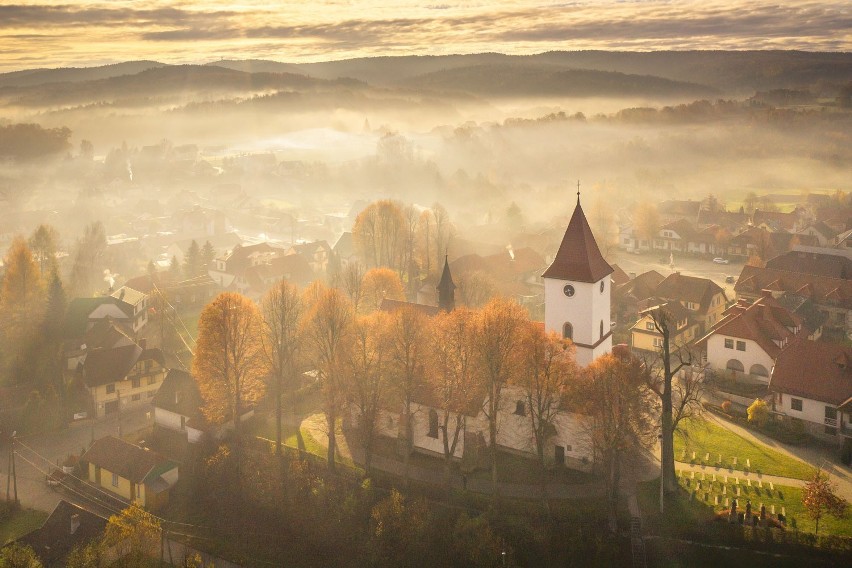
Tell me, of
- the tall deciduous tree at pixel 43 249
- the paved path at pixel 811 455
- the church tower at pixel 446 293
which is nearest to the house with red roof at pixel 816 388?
the paved path at pixel 811 455

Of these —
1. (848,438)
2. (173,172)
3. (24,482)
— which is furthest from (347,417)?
(173,172)

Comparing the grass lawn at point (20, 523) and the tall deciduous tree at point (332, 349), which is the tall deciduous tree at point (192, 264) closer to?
the tall deciduous tree at point (332, 349)

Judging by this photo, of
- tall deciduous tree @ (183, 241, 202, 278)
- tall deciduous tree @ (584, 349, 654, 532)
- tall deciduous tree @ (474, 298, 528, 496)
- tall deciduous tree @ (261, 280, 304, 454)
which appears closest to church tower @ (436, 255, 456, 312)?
tall deciduous tree @ (261, 280, 304, 454)

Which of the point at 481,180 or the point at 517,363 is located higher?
the point at 481,180

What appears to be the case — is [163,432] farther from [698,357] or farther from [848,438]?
[848,438]

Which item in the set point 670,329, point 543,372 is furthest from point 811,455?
point 670,329
